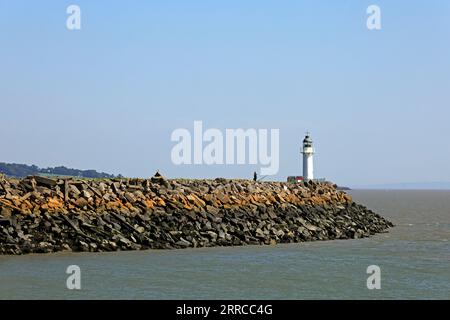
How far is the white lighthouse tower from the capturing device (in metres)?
65.0

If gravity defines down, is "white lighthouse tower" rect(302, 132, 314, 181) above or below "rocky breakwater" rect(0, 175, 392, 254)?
above

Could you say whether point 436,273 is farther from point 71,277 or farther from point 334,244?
point 71,277

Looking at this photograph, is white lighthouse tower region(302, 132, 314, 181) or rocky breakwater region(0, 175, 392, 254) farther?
white lighthouse tower region(302, 132, 314, 181)

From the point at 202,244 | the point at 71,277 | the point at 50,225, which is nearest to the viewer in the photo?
the point at 71,277

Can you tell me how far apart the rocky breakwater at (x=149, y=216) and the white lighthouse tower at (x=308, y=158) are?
16772 mm

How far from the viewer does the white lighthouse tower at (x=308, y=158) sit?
65.0 m

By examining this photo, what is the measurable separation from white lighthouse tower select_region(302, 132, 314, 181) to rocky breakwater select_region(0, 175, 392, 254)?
55.0 ft

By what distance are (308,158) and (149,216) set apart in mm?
29900

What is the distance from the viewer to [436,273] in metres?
30.4

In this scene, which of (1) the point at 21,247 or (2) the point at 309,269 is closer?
(2) the point at 309,269

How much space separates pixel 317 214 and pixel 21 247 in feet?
71.7

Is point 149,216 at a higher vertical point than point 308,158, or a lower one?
lower

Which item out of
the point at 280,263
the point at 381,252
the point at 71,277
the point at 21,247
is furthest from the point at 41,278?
the point at 381,252

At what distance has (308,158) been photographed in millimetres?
65500
